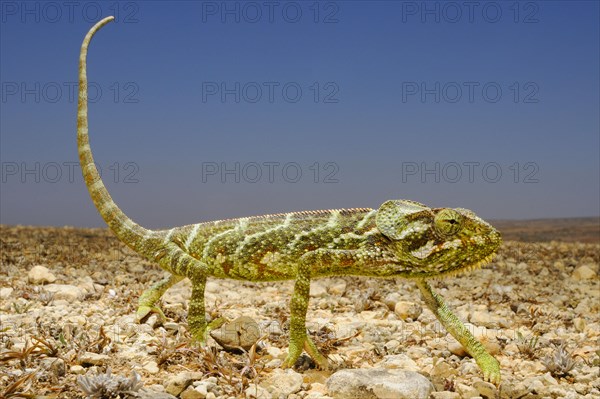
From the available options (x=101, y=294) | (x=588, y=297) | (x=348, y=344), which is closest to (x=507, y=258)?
(x=588, y=297)

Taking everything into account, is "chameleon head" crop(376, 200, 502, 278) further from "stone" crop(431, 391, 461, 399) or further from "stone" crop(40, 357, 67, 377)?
"stone" crop(40, 357, 67, 377)

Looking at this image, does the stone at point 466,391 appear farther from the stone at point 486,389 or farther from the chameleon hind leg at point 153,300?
the chameleon hind leg at point 153,300

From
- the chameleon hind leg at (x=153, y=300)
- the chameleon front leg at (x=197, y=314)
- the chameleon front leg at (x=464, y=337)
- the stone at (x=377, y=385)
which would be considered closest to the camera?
the stone at (x=377, y=385)

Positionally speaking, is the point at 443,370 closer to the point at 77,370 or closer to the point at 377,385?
the point at 377,385

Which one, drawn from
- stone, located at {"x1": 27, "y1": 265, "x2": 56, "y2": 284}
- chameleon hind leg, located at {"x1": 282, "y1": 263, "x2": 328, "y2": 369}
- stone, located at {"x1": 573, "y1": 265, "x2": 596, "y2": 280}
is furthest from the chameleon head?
stone, located at {"x1": 573, "y1": 265, "x2": 596, "y2": 280}

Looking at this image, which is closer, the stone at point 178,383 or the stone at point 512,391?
the stone at point 178,383

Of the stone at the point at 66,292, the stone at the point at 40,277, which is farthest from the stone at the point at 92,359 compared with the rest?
the stone at the point at 40,277

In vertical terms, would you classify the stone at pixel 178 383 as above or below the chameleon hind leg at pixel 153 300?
below
